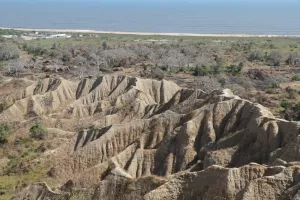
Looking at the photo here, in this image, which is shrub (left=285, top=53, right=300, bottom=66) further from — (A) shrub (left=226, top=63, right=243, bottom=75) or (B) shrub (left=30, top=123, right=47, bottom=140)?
(B) shrub (left=30, top=123, right=47, bottom=140)

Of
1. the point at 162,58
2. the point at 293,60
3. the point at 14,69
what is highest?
the point at 162,58

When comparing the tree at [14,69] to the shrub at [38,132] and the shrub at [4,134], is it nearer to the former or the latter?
the shrub at [4,134]

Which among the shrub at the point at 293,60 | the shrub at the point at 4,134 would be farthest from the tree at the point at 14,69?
the shrub at the point at 293,60

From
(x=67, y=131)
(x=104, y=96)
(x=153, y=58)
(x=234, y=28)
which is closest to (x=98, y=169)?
(x=67, y=131)

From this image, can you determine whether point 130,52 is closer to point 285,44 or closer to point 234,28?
point 285,44

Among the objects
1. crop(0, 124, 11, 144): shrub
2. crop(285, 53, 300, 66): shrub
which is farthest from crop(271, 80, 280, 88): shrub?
crop(0, 124, 11, 144): shrub

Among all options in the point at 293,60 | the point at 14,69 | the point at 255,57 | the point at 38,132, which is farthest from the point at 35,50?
the point at 38,132

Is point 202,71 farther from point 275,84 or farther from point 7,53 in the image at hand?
point 7,53
